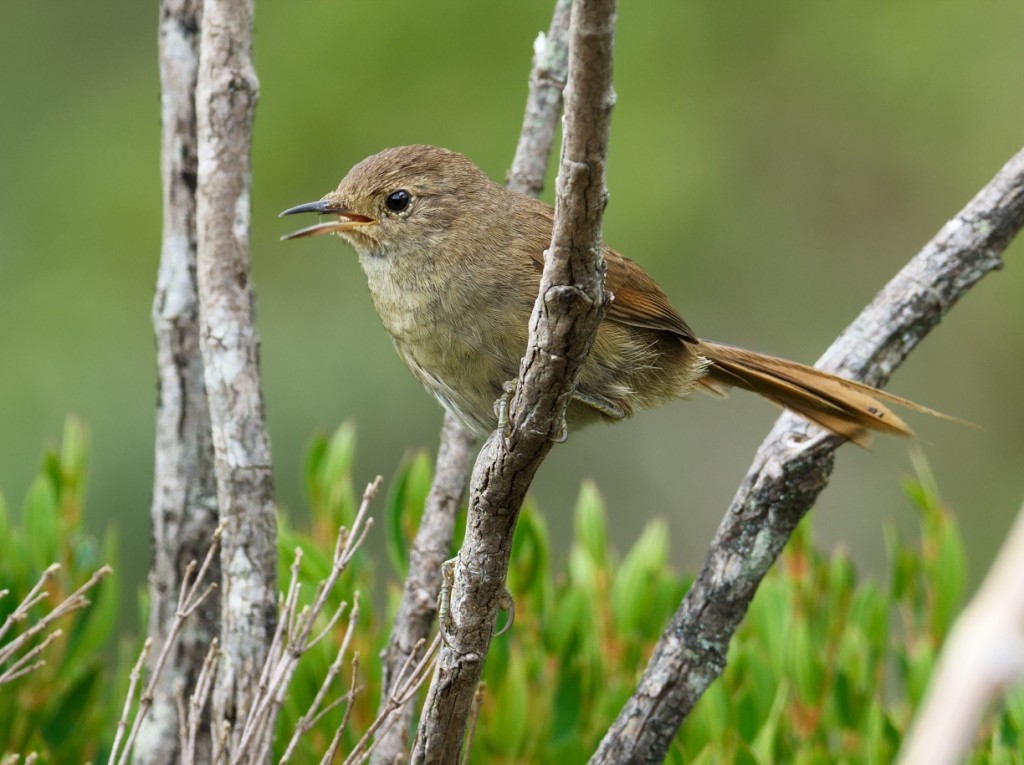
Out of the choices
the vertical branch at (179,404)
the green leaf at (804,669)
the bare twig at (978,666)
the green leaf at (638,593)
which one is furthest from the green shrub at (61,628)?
the bare twig at (978,666)

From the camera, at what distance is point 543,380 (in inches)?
92.5

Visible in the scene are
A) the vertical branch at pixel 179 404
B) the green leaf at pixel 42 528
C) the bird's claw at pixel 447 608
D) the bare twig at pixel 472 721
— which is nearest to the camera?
the bird's claw at pixel 447 608

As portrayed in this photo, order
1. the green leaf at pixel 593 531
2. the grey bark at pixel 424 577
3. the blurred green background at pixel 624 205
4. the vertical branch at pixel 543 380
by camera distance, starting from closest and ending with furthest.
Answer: the vertical branch at pixel 543 380
the grey bark at pixel 424 577
the green leaf at pixel 593 531
the blurred green background at pixel 624 205

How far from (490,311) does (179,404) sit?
99 centimetres

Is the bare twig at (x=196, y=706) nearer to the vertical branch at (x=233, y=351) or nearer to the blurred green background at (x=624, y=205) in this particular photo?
the vertical branch at (x=233, y=351)

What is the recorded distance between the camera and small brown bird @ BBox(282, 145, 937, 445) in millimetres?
3326

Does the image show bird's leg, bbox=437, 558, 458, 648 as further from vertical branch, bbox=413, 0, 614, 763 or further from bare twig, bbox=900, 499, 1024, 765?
bare twig, bbox=900, 499, 1024, 765

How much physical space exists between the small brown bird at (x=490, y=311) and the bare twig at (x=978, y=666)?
2.37 metres

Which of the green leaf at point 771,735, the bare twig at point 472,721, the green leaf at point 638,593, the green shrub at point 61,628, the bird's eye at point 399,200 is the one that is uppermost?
the bird's eye at point 399,200

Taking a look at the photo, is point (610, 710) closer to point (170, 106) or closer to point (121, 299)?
point (170, 106)

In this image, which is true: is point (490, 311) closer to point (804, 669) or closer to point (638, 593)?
point (638, 593)

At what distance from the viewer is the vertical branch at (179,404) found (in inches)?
142

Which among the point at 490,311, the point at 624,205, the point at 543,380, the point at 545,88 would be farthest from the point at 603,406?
the point at 624,205

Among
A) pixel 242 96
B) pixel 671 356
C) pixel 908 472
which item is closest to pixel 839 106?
pixel 908 472
